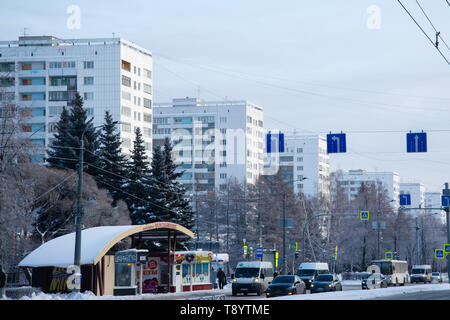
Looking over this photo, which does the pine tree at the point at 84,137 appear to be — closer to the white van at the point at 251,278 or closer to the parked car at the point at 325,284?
the white van at the point at 251,278

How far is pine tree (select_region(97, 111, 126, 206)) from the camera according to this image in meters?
67.9

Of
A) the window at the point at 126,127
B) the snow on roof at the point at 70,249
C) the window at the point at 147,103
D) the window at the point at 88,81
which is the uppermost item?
the window at the point at 88,81

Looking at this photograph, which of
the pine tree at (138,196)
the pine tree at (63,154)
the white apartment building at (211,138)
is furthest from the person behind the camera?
the white apartment building at (211,138)

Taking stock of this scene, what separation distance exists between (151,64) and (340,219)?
145ft

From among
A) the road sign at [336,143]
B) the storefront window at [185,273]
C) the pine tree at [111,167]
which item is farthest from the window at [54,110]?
the road sign at [336,143]

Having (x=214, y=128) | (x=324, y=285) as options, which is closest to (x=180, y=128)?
(x=214, y=128)

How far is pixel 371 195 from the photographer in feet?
368

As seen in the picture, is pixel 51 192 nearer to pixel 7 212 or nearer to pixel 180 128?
pixel 7 212

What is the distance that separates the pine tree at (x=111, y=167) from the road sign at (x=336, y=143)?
2913 cm

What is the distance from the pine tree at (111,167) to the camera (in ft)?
223

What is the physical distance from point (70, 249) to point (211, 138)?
123412 millimetres

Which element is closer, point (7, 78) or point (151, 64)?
point (7, 78)
